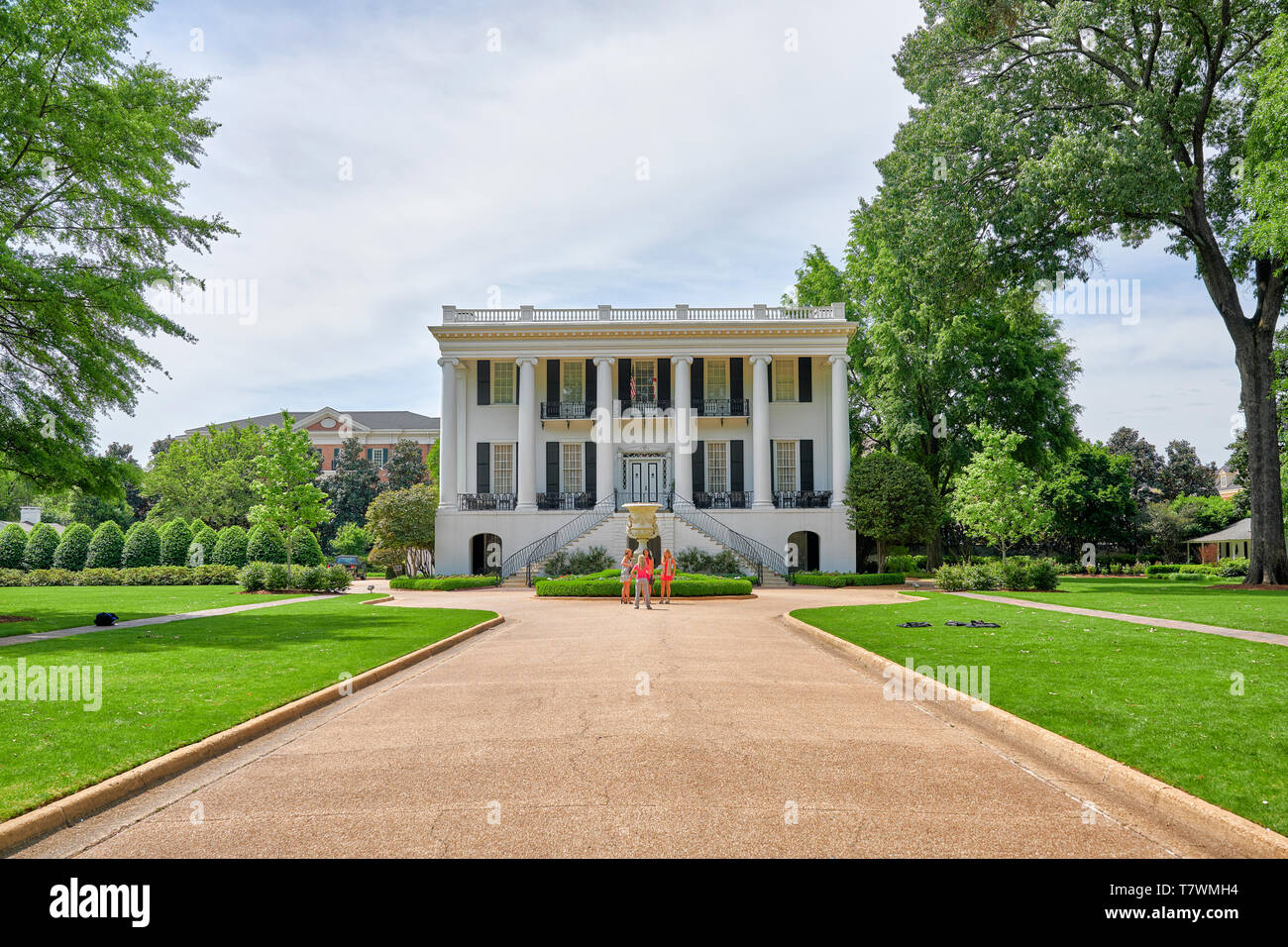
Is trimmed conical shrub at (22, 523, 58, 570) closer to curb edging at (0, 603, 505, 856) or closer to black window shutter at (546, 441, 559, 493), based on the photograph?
black window shutter at (546, 441, 559, 493)

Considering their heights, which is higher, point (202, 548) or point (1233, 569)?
point (202, 548)

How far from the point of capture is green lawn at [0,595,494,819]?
6363 mm

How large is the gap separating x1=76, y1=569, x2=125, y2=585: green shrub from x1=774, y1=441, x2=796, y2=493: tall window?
31.5 metres

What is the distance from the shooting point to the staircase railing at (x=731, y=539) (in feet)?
118

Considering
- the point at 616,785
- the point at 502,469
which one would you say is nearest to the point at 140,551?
the point at 502,469

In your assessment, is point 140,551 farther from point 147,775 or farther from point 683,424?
point 147,775

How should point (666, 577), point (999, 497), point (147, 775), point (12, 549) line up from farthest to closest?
point (12, 549)
point (999, 497)
point (666, 577)
point (147, 775)

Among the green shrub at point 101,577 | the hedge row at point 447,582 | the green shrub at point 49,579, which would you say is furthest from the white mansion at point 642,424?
the green shrub at point 49,579

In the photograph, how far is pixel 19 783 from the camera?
5.71 metres

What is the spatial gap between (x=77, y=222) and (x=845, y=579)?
27392mm

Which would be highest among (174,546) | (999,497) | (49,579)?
(999,497)

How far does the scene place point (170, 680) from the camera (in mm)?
10023

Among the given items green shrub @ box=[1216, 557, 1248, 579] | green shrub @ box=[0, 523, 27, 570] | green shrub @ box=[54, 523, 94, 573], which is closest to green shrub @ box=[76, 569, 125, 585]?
green shrub @ box=[54, 523, 94, 573]
